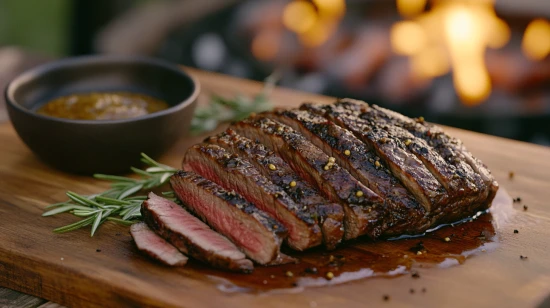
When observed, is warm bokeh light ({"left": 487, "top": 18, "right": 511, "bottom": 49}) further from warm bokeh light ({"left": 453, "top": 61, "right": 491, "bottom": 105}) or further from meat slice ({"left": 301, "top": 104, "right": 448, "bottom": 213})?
meat slice ({"left": 301, "top": 104, "right": 448, "bottom": 213})

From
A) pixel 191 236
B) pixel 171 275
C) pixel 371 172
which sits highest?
pixel 371 172

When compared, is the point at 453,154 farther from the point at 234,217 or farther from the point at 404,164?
the point at 234,217

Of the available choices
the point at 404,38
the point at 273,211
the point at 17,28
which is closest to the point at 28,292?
the point at 273,211

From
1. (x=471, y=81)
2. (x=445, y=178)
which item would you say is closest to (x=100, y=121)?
(x=445, y=178)

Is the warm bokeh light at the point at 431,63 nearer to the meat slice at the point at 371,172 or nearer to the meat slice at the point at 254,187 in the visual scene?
the meat slice at the point at 371,172

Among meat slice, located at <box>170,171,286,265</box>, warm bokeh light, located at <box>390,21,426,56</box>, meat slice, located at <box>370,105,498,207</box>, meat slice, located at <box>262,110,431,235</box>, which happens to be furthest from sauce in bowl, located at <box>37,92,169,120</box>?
warm bokeh light, located at <box>390,21,426,56</box>

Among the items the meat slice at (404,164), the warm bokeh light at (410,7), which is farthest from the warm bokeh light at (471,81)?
the meat slice at (404,164)
